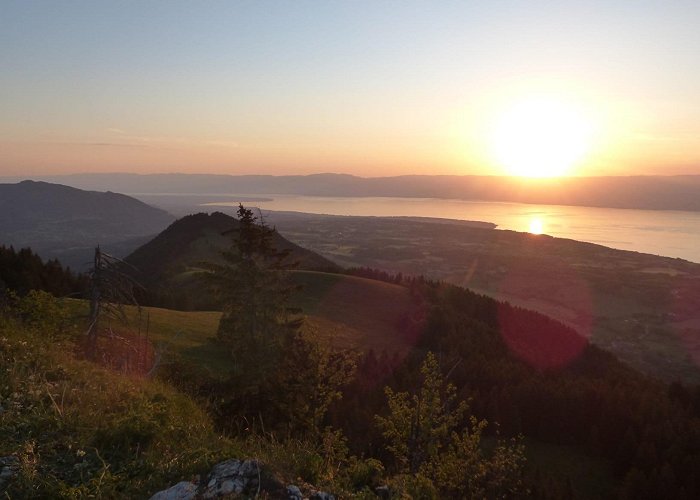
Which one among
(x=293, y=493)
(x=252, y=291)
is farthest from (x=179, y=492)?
(x=252, y=291)

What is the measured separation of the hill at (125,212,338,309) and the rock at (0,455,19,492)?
42237 mm

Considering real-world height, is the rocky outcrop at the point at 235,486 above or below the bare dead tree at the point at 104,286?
below

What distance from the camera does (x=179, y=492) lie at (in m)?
5.52

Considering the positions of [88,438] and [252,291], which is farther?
[252,291]

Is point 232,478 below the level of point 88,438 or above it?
above

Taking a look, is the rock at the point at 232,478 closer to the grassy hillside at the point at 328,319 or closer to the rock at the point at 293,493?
the rock at the point at 293,493

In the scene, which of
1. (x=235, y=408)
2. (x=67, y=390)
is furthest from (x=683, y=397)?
(x=67, y=390)

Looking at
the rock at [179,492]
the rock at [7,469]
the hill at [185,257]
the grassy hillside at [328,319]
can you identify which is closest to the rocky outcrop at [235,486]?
the rock at [179,492]

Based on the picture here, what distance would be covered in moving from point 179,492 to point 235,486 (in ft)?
2.14

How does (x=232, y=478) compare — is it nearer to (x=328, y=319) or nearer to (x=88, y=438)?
(x=88, y=438)

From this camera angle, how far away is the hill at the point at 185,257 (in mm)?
55706

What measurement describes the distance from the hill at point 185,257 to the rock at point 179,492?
43287mm

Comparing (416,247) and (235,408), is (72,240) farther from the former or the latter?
(235,408)

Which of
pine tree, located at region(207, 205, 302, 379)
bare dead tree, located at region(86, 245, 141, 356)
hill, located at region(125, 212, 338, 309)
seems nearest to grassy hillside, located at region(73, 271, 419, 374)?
pine tree, located at region(207, 205, 302, 379)
